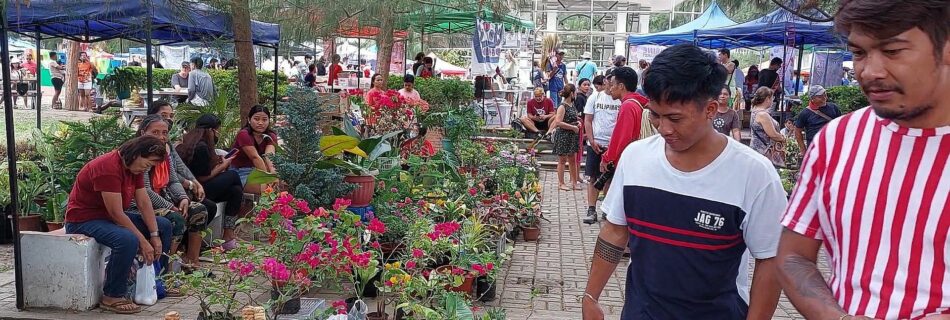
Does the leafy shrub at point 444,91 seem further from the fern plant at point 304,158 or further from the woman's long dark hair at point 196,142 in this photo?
the fern plant at point 304,158

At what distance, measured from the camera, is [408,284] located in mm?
4078

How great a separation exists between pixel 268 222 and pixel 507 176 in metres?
4.27

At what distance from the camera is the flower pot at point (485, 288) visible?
5.47m

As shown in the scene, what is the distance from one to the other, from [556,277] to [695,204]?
14.0 feet

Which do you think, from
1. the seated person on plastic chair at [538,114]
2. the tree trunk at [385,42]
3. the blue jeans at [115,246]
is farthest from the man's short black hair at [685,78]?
the seated person on plastic chair at [538,114]

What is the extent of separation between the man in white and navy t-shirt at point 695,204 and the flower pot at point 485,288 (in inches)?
120

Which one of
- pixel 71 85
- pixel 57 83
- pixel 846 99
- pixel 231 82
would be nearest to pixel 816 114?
pixel 846 99

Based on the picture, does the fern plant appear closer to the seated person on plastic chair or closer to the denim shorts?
the denim shorts

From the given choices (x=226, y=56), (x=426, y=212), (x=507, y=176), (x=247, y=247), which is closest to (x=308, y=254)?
(x=247, y=247)

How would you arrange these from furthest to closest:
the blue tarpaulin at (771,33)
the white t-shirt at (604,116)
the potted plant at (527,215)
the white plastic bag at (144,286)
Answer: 1. the blue tarpaulin at (771,33)
2. the white t-shirt at (604,116)
3. the potted plant at (527,215)
4. the white plastic bag at (144,286)

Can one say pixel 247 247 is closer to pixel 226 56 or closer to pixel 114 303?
pixel 114 303

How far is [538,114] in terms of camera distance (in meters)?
14.2

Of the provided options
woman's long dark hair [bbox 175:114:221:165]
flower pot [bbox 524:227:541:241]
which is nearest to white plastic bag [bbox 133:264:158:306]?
woman's long dark hair [bbox 175:114:221:165]

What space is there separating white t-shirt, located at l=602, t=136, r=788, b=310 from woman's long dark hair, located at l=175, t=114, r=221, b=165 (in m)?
5.00
